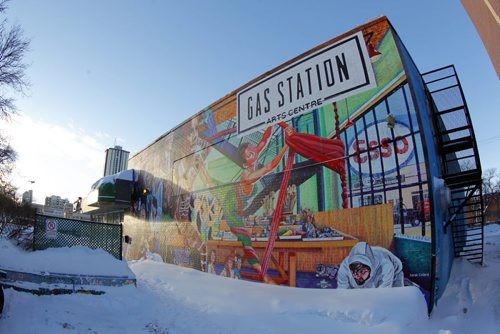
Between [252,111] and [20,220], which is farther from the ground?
[252,111]

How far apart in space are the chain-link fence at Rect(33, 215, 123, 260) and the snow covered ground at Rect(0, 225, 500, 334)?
1.71 feet

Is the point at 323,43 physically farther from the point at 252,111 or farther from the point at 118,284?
the point at 118,284

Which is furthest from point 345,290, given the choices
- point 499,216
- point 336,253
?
point 499,216

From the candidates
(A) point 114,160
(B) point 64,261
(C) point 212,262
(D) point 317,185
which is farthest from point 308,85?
(A) point 114,160

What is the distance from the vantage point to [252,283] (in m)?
10.6

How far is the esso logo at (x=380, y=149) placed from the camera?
787 centimetres

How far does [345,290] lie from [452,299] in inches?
104

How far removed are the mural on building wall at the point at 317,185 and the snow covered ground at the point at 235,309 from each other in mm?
753

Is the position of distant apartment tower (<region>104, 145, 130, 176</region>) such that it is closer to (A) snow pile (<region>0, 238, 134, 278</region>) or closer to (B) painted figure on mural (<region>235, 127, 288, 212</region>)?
(B) painted figure on mural (<region>235, 127, 288, 212</region>)

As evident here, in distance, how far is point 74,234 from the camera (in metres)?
8.41

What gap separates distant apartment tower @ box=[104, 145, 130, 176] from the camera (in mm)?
56094

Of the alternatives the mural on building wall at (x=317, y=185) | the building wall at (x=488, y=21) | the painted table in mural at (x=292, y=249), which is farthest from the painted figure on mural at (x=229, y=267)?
the building wall at (x=488, y=21)

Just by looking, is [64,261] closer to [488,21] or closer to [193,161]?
[193,161]

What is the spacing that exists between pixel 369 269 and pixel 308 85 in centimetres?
543
